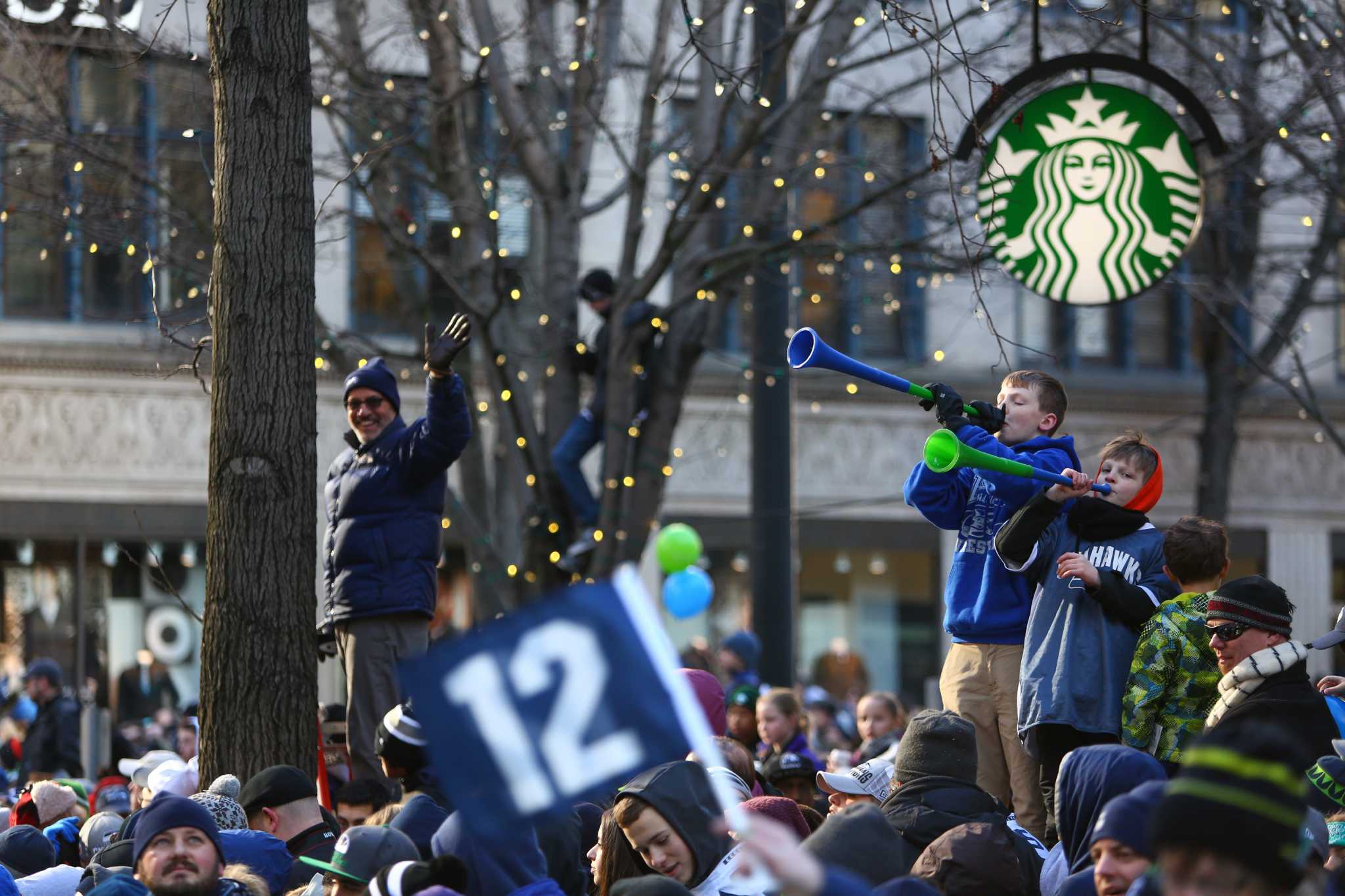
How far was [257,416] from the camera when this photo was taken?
7.30 metres

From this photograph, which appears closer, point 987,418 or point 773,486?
point 987,418

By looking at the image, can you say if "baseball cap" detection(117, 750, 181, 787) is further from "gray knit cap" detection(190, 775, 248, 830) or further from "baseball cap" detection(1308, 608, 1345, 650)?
"baseball cap" detection(1308, 608, 1345, 650)

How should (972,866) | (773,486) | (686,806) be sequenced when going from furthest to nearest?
(773,486) → (686,806) → (972,866)

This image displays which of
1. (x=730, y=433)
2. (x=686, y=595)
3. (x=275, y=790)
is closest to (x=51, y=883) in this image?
(x=275, y=790)

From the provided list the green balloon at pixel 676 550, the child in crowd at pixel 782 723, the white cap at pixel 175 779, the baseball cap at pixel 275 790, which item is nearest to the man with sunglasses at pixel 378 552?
the white cap at pixel 175 779

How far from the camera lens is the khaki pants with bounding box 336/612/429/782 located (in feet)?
26.4

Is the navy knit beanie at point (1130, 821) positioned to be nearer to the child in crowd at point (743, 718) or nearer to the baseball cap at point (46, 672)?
the child in crowd at point (743, 718)

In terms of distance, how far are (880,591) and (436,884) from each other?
65.4 ft

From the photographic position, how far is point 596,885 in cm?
558

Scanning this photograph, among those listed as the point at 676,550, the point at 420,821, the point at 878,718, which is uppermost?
the point at 420,821

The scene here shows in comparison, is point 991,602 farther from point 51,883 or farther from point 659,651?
point 659,651

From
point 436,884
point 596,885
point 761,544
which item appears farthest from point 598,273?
point 436,884

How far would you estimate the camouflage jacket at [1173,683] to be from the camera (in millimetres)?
6297

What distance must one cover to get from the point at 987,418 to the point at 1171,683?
102 cm
